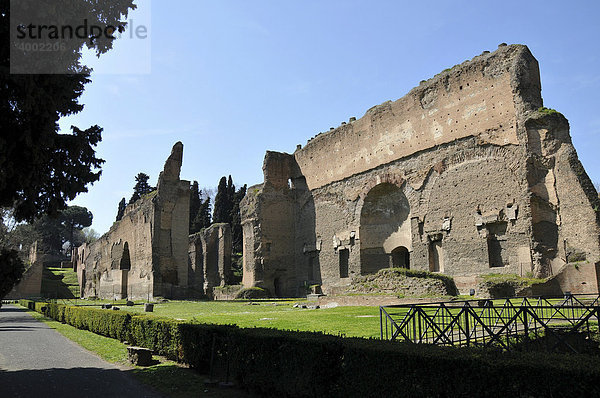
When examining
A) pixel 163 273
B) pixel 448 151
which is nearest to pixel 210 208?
pixel 163 273

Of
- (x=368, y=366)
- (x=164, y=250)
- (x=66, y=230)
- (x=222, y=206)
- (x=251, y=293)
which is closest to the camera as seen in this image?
(x=368, y=366)

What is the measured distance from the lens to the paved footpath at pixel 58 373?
7.18m

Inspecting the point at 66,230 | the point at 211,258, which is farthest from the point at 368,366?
the point at 66,230

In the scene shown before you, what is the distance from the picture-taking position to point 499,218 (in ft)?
73.8

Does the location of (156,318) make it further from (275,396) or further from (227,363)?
(275,396)

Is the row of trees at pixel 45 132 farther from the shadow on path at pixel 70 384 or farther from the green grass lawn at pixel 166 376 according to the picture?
the green grass lawn at pixel 166 376

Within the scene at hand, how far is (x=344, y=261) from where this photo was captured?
3319 centimetres

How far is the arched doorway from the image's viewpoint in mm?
30031

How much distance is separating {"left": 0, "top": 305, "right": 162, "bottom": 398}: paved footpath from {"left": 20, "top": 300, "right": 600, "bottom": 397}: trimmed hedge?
1335 mm

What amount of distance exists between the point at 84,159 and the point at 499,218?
19654mm

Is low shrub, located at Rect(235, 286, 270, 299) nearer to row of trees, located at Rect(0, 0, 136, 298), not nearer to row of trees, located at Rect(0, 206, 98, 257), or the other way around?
row of trees, located at Rect(0, 0, 136, 298)

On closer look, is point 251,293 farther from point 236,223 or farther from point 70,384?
point 70,384

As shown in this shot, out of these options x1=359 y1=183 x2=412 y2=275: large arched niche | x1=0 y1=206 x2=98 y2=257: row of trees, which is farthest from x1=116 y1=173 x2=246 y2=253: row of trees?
x1=0 y1=206 x2=98 y2=257: row of trees

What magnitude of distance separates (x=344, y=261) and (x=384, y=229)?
4.18 metres
